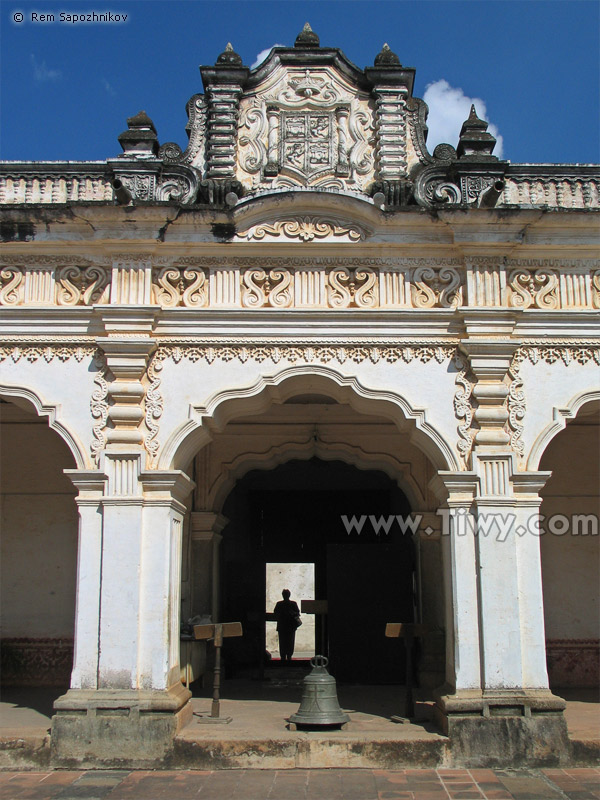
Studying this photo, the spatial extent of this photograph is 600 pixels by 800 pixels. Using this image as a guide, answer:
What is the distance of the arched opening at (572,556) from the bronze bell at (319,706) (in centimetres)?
311

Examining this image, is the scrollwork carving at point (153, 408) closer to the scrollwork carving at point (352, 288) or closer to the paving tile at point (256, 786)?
the scrollwork carving at point (352, 288)

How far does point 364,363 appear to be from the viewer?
7.53m

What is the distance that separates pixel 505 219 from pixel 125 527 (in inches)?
179

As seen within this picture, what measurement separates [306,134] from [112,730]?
5931mm

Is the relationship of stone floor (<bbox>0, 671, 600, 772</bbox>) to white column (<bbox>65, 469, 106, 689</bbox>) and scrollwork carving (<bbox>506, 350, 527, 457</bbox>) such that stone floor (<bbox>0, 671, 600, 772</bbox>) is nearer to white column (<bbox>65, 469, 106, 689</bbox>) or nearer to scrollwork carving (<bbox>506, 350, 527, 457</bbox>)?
white column (<bbox>65, 469, 106, 689</bbox>)

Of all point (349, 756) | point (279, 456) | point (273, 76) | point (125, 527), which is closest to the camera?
point (349, 756)

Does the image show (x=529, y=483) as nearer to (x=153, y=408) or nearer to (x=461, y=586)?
(x=461, y=586)

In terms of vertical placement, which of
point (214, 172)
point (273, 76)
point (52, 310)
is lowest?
point (52, 310)

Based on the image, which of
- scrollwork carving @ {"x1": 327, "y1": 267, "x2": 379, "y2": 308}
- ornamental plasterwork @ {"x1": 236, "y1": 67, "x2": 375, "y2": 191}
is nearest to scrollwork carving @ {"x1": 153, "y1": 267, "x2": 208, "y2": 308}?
ornamental plasterwork @ {"x1": 236, "y1": 67, "x2": 375, "y2": 191}

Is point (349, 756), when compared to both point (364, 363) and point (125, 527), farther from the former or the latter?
point (364, 363)

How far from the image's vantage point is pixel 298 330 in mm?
7551

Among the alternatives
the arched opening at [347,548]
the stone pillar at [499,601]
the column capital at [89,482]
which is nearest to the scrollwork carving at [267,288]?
the stone pillar at [499,601]

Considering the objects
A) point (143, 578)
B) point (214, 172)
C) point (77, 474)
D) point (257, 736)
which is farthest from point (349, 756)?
point (214, 172)

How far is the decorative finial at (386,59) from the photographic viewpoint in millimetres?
8195
